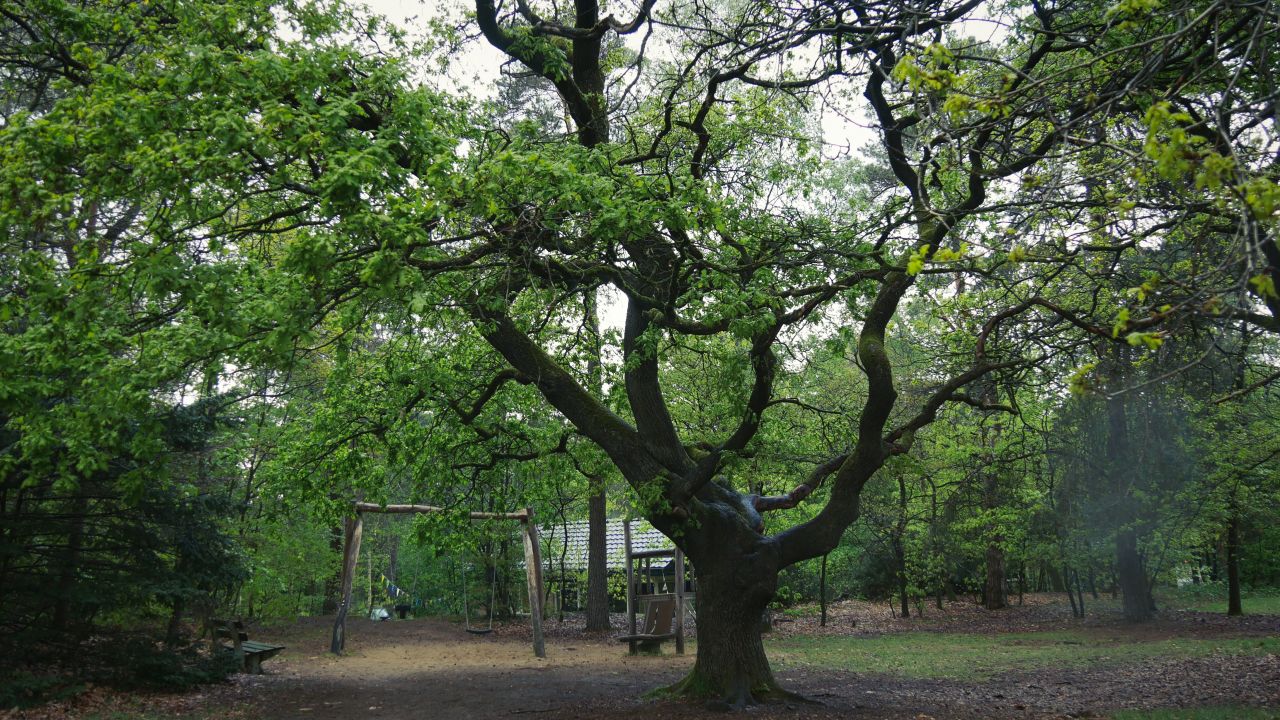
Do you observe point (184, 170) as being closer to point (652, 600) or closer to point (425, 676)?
point (425, 676)

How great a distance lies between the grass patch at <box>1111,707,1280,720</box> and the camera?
23.9ft

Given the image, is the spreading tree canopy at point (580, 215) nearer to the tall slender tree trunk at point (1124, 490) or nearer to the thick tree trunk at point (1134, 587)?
the tall slender tree trunk at point (1124, 490)

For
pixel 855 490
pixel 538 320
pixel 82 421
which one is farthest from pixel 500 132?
pixel 855 490

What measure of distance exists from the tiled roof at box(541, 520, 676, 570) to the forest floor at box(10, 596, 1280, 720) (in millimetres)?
5464

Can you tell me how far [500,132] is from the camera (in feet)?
23.8

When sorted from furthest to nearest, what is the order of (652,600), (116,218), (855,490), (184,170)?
(652,600), (116,218), (855,490), (184,170)

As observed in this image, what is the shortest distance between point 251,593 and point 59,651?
9.62 m

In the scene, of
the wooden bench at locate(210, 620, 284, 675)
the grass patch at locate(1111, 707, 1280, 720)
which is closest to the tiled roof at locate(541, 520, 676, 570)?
the wooden bench at locate(210, 620, 284, 675)

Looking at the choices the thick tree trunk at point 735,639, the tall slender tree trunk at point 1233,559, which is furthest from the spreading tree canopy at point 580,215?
the tall slender tree trunk at point 1233,559

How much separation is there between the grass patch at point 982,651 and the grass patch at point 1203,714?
340 cm

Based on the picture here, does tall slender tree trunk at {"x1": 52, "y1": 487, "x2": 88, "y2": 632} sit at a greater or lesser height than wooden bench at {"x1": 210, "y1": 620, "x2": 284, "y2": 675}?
greater

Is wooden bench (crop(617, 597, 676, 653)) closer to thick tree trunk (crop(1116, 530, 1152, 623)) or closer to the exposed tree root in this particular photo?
the exposed tree root

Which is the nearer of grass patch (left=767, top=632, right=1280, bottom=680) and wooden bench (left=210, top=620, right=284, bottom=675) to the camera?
grass patch (left=767, top=632, right=1280, bottom=680)

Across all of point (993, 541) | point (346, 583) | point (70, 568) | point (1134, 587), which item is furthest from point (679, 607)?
point (1134, 587)
